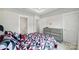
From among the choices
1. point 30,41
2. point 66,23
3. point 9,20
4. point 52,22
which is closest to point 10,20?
point 9,20

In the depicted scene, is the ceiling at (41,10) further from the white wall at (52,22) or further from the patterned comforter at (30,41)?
the patterned comforter at (30,41)

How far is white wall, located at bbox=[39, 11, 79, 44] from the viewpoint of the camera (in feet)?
5.51

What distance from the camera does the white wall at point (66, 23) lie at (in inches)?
66.2

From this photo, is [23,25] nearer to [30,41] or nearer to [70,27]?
[30,41]

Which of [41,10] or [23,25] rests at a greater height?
[41,10]

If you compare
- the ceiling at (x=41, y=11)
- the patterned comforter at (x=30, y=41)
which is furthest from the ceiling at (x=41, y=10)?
the patterned comforter at (x=30, y=41)

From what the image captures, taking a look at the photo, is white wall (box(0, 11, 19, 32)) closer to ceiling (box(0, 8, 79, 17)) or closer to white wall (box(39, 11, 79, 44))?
ceiling (box(0, 8, 79, 17))

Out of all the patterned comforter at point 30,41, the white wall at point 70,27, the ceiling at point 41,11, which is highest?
the ceiling at point 41,11

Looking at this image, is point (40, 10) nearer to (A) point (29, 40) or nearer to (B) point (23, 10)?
(B) point (23, 10)

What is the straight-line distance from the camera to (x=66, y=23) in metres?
1.69

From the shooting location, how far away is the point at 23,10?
5.56 feet
